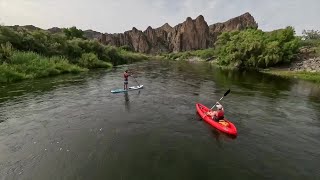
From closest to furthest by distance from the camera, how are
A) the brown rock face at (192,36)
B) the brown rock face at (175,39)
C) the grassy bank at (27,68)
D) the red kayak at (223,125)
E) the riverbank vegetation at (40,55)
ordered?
the red kayak at (223,125), the grassy bank at (27,68), the riverbank vegetation at (40,55), the brown rock face at (192,36), the brown rock face at (175,39)

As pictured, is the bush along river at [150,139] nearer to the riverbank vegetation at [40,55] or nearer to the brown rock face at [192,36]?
the riverbank vegetation at [40,55]

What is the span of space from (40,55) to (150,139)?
32157mm

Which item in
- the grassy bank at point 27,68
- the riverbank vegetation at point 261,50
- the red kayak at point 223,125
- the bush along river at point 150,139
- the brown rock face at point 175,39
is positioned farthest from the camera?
the brown rock face at point 175,39

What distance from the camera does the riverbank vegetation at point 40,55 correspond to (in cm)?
3033

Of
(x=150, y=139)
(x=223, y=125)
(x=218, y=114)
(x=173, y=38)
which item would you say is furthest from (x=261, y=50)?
(x=173, y=38)

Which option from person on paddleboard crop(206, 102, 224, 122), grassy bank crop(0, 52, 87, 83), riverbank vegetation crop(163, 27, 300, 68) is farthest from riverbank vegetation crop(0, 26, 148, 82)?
riverbank vegetation crop(163, 27, 300, 68)

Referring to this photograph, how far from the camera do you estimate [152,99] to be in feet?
68.7

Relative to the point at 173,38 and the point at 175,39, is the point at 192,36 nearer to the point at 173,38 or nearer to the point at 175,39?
the point at 175,39

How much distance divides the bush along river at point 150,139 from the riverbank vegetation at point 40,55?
10172 mm

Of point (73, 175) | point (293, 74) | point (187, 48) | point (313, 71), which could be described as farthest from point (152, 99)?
point (187, 48)

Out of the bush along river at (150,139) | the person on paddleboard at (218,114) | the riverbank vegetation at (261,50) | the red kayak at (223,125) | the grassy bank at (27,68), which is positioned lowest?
the bush along river at (150,139)

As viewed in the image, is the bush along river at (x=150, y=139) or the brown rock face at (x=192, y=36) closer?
the bush along river at (x=150, y=139)

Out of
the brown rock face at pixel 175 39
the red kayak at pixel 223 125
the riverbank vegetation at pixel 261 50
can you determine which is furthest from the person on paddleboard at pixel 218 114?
the brown rock face at pixel 175 39

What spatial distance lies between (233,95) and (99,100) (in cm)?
1227
